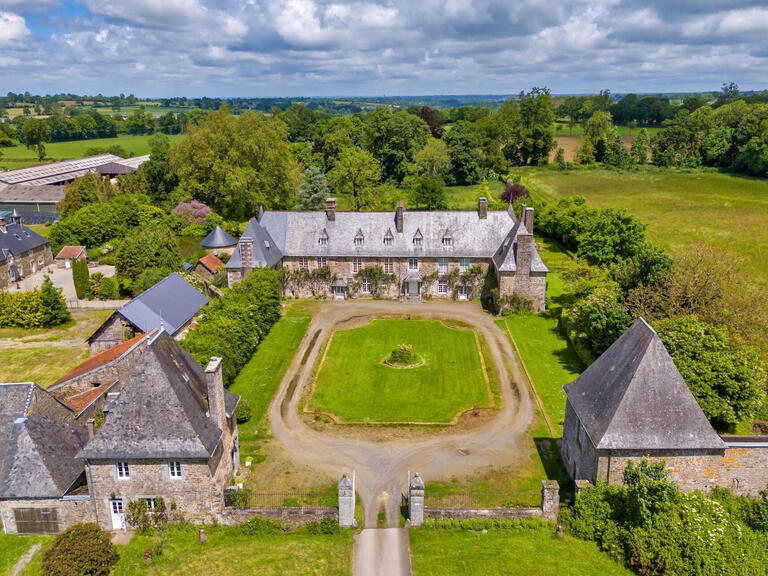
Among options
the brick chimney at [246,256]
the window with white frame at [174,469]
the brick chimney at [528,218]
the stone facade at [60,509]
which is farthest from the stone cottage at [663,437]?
the brick chimney at [246,256]

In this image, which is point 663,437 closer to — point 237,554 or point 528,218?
point 237,554

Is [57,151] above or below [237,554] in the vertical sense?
above

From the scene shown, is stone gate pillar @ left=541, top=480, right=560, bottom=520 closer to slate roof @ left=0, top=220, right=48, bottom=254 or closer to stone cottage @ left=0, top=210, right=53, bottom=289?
stone cottage @ left=0, top=210, right=53, bottom=289

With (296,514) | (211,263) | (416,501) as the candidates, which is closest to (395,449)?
(416,501)

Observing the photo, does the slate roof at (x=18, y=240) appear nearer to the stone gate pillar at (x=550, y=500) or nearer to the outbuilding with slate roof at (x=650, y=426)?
the stone gate pillar at (x=550, y=500)

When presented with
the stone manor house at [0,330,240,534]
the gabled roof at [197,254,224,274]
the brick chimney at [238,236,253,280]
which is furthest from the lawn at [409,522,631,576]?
the gabled roof at [197,254,224,274]

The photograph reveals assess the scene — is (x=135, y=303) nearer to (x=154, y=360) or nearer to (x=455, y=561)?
(x=154, y=360)

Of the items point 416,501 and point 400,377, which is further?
point 400,377
